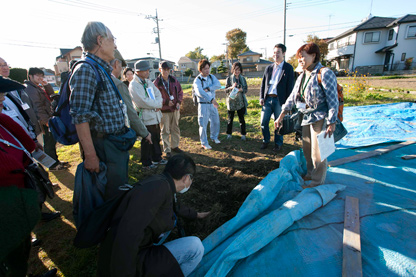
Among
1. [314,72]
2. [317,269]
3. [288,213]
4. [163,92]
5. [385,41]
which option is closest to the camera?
[317,269]

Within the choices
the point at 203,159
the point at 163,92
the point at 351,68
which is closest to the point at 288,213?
the point at 203,159

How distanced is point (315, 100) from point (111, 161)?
234 centimetres

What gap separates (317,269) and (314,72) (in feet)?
6.74

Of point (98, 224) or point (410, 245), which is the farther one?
point (410, 245)

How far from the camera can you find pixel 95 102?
5.70ft

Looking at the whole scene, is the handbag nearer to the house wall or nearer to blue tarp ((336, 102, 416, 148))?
blue tarp ((336, 102, 416, 148))

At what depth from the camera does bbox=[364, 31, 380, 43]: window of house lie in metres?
28.4

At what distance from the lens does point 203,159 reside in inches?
167

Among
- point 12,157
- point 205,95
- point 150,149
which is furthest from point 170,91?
point 12,157

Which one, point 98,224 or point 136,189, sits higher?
point 136,189

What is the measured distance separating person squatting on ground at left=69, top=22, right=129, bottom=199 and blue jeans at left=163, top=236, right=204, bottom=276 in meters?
0.74

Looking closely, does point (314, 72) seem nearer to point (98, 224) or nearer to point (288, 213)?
point (288, 213)

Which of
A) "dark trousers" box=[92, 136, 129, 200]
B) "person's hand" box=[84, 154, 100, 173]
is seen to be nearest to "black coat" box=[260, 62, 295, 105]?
"dark trousers" box=[92, 136, 129, 200]

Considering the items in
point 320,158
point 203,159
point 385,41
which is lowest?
point 203,159
